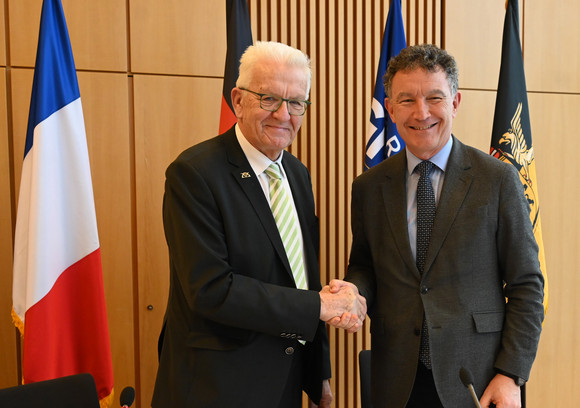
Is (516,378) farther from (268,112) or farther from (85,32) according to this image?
(85,32)

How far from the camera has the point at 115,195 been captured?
3.00 metres

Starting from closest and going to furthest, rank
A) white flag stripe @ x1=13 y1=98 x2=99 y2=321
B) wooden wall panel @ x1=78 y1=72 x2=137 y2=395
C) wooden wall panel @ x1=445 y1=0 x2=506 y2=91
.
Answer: white flag stripe @ x1=13 y1=98 x2=99 y2=321
wooden wall panel @ x1=78 y1=72 x2=137 y2=395
wooden wall panel @ x1=445 y1=0 x2=506 y2=91

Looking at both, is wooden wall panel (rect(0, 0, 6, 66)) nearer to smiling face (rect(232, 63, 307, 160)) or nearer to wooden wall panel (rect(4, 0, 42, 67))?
wooden wall panel (rect(4, 0, 42, 67))

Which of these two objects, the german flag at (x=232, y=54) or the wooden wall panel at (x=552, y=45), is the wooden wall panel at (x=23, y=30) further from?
the wooden wall panel at (x=552, y=45)

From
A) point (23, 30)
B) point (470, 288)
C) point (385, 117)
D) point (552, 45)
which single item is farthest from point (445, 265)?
point (552, 45)

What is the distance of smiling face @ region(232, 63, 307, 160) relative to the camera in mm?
1867

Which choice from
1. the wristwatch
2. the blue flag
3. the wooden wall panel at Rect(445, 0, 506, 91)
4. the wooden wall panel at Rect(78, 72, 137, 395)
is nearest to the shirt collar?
the wristwatch

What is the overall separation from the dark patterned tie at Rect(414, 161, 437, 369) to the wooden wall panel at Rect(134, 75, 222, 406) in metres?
1.62

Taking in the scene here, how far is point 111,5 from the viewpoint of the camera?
292 cm

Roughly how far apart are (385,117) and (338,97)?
47 centimetres

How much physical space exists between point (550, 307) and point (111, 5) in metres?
3.65

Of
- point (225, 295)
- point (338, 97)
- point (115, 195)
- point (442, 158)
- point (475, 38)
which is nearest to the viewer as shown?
point (225, 295)

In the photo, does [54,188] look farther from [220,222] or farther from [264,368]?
[264,368]

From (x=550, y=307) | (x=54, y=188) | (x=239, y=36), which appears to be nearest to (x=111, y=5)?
(x=239, y=36)
